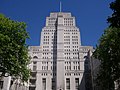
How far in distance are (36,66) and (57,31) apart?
78.2 ft

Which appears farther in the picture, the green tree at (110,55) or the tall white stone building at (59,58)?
the tall white stone building at (59,58)

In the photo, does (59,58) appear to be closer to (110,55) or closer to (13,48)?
(13,48)

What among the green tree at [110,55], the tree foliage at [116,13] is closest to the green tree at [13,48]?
the green tree at [110,55]

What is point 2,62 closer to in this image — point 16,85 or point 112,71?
point 112,71

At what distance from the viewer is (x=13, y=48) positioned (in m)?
32.8

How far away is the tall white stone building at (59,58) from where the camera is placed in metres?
103

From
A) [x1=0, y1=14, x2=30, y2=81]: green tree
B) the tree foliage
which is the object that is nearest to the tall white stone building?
[x1=0, y1=14, x2=30, y2=81]: green tree

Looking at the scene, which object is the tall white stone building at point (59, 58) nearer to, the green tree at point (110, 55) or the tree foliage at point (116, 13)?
the green tree at point (110, 55)

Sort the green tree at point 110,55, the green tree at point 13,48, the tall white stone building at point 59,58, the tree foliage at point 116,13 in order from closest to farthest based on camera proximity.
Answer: the tree foliage at point 116,13
the green tree at point 110,55
the green tree at point 13,48
the tall white stone building at point 59,58

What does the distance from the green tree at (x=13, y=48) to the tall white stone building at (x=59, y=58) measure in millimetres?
68175

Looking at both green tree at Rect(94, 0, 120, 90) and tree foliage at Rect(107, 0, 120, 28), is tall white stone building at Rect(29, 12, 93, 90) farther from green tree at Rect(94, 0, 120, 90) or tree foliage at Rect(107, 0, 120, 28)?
tree foliage at Rect(107, 0, 120, 28)

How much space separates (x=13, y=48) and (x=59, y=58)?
76267mm

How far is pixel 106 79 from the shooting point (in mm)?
33031

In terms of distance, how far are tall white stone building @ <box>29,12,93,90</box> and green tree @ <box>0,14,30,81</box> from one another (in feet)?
224
